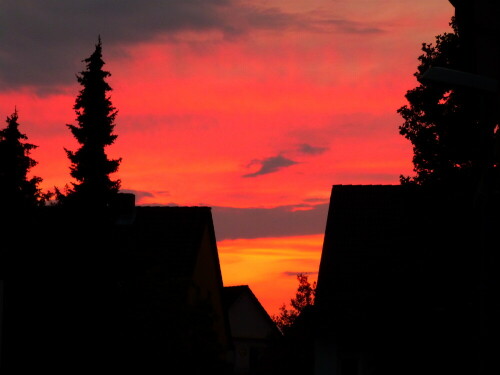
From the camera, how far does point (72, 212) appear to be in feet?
73.9

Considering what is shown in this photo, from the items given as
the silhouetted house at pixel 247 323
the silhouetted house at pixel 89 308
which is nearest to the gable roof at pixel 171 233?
the silhouetted house at pixel 89 308

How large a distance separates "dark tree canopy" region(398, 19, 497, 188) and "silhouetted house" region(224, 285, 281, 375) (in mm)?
33909

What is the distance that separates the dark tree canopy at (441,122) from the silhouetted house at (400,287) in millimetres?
1683

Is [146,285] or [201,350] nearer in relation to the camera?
[146,285]

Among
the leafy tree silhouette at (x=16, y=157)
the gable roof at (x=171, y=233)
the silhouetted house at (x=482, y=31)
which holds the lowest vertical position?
the silhouetted house at (x=482, y=31)

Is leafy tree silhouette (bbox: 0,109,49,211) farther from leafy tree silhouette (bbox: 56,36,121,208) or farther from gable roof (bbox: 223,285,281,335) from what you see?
gable roof (bbox: 223,285,281,335)

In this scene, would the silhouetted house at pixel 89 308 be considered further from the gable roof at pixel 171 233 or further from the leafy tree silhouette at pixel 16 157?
the leafy tree silhouette at pixel 16 157

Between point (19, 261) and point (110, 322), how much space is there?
96.3 inches

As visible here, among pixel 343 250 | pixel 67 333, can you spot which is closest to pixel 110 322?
pixel 67 333

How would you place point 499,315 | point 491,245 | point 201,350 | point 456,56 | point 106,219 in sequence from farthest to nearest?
point 456,56, point 201,350, point 106,219, point 499,315, point 491,245

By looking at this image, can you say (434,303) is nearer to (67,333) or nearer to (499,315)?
(67,333)

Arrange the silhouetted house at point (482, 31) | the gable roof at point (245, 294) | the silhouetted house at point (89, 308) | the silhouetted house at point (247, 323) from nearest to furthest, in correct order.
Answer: the silhouetted house at point (482, 31)
the silhouetted house at point (89, 308)
the silhouetted house at point (247, 323)
the gable roof at point (245, 294)

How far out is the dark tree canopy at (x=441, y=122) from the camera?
110 feet

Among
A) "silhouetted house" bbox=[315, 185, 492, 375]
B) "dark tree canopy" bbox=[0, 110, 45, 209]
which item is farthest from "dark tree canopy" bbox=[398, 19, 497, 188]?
"dark tree canopy" bbox=[0, 110, 45, 209]
